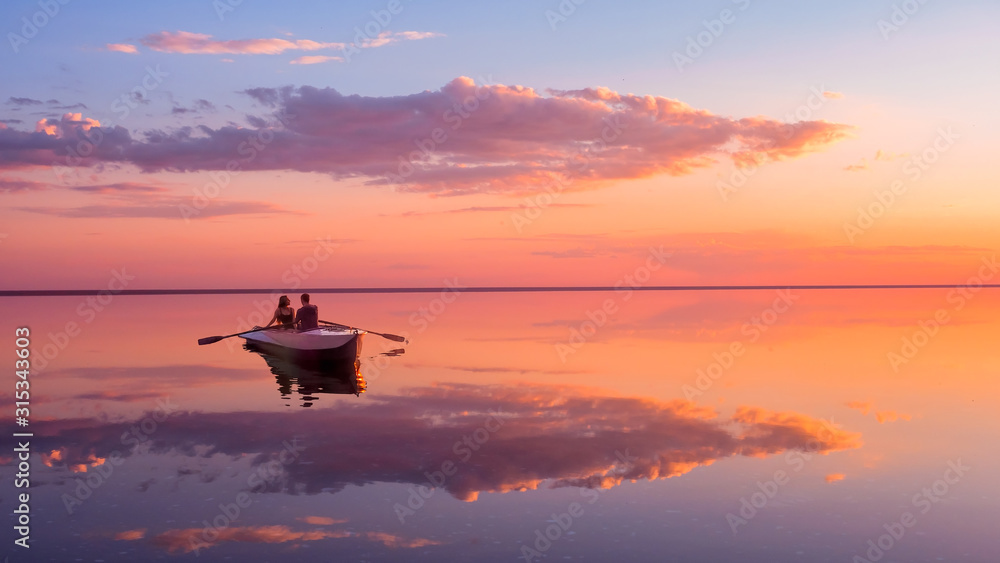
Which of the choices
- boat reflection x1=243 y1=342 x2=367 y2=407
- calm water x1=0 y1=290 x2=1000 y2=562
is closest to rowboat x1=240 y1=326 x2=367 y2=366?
boat reflection x1=243 y1=342 x2=367 y2=407

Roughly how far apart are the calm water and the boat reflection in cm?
21

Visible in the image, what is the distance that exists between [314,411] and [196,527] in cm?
978

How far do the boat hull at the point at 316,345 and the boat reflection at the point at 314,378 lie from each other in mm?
212

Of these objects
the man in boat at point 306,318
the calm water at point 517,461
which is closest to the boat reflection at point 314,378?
the calm water at point 517,461

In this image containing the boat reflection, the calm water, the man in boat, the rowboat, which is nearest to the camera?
the calm water

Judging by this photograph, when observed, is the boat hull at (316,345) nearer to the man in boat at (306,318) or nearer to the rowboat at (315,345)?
the rowboat at (315,345)

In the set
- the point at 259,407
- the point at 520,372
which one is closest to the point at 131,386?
the point at 259,407

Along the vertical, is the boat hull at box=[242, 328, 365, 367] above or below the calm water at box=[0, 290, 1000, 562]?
above

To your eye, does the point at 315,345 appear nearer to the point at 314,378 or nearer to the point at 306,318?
the point at 306,318

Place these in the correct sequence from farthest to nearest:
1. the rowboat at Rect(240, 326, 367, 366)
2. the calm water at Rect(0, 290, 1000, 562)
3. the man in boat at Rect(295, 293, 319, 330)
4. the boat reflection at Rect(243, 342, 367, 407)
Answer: the man in boat at Rect(295, 293, 319, 330), the rowboat at Rect(240, 326, 367, 366), the boat reflection at Rect(243, 342, 367, 407), the calm water at Rect(0, 290, 1000, 562)

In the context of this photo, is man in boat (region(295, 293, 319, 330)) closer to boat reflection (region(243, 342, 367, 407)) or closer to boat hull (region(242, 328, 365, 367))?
boat hull (region(242, 328, 365, 367))

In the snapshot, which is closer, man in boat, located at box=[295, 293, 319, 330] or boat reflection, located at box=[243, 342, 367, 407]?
boat reflection, located at box=[243, 342, 367, 407]

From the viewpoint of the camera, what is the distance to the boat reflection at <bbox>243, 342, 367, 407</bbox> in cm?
2420

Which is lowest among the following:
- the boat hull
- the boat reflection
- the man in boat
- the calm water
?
the calm water
